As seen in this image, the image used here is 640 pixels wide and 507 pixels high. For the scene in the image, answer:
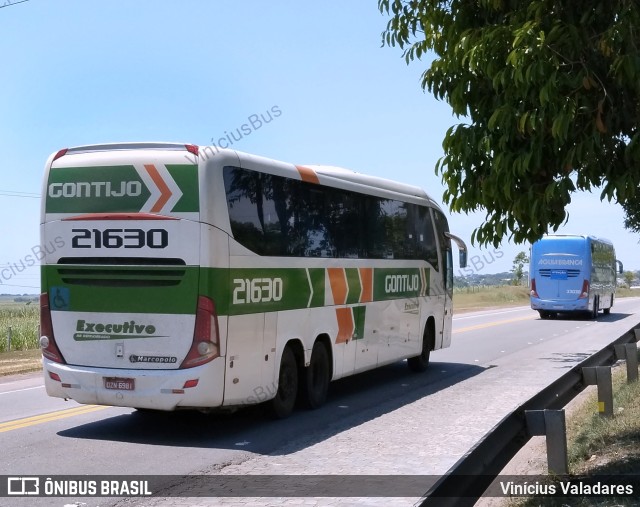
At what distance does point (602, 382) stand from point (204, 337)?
14.7 feet

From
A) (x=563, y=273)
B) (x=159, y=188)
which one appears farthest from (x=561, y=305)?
(x=159, y=188)

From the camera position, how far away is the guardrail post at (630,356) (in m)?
13.0

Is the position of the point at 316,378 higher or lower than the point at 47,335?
lower

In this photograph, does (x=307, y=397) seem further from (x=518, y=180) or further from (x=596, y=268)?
(x=596, y=268)

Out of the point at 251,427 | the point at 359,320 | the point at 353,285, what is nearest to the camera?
the point at 251,427

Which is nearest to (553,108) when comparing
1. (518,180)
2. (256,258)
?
(518,180)

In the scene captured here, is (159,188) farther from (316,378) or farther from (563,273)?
(563,273)

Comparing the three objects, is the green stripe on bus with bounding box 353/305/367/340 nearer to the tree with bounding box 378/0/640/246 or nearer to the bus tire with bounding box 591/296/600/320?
the tree with bounding box 378/0/640/246

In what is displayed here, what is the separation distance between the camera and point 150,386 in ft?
35.1

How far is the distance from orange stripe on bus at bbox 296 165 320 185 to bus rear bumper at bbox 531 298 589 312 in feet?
92.3

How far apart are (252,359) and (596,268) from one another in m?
32.8

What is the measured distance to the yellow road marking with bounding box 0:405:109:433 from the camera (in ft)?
38.4

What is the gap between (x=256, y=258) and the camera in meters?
11.6

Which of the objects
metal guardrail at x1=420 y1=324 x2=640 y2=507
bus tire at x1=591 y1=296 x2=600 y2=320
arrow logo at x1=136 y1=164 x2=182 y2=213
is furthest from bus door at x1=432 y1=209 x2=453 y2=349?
bus tire at x1=591 y1=296 x2=600 y2=320
